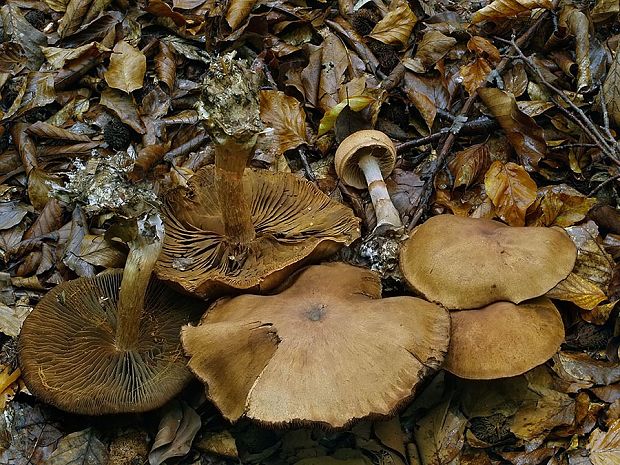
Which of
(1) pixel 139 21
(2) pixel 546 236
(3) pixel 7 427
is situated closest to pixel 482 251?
(2) pixel 546 236

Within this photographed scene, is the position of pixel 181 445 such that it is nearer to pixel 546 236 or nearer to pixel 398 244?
pixel 398 244

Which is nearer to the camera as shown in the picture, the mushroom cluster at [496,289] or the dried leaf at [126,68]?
the mushroom cluster at [496,289]

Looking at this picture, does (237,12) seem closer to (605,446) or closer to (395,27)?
(395,27)

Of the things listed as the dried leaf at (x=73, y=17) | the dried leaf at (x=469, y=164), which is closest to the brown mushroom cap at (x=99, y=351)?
the dried leaf at (x=469, y=164)

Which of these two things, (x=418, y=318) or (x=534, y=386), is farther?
(x=534, y=386)

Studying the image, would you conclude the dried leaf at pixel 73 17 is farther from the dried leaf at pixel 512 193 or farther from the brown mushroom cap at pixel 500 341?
the brown mushroom cap at pixel 500 341

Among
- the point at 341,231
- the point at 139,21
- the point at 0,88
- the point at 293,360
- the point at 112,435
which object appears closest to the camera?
the point at 293,360

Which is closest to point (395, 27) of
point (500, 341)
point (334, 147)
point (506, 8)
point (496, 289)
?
point (506, 8)
